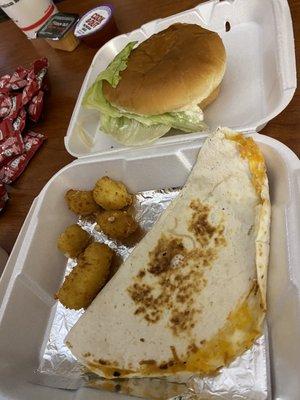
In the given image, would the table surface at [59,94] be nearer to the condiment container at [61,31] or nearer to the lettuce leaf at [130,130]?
the condiment container at [61,31]

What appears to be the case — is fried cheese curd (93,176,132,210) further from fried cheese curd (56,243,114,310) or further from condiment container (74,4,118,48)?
condiment container (74,4,118,48)

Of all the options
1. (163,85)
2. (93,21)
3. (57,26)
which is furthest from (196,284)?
(57,26)

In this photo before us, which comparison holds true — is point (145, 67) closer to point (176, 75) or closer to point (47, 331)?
point (176, 75)

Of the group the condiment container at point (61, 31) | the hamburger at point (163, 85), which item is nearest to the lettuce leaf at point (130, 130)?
the hamburger at point (163, 85)

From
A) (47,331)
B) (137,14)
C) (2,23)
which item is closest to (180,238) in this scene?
(47,331)

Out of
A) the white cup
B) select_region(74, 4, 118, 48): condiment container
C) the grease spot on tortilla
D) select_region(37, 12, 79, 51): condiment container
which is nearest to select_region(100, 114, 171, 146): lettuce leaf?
the grease spot on tortilla
